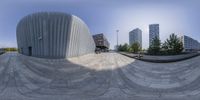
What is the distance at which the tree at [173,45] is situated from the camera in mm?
47766

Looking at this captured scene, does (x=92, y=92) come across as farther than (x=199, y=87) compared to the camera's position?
No

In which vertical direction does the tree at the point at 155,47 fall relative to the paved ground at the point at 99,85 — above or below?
above

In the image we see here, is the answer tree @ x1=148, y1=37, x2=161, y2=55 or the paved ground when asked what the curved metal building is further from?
tree @ x1=148, y1=37, x2=161, y2=55

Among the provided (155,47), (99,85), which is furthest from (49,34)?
(155,47)

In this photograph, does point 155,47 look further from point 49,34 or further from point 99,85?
point 99,85

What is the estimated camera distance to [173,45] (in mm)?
49094

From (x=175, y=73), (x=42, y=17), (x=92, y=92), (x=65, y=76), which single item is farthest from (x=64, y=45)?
(x=92, y=92)

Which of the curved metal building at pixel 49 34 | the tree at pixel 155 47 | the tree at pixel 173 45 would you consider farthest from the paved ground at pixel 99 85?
the tree at pixel 155 47

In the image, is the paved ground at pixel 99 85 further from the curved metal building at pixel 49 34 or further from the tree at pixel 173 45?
the tree at pixel 173 45

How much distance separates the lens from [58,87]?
14578 mm

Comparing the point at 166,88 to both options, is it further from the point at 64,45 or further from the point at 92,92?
the point at 64,45

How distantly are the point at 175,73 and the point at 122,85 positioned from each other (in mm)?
6229

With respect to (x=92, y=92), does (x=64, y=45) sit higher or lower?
higher

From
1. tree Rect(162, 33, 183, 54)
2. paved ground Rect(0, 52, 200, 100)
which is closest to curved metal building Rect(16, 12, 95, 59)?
paved ground Rect(0, 52, 200, 100)
